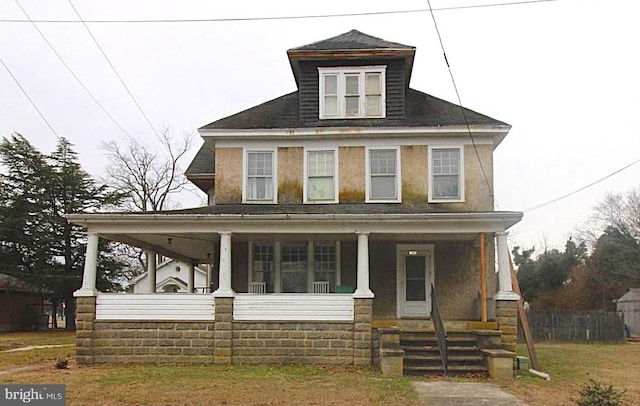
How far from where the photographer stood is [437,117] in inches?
728

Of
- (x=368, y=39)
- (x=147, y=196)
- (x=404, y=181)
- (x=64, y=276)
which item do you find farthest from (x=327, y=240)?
(x=147, y=196)

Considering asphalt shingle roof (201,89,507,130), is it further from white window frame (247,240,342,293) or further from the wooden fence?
the wooden fence

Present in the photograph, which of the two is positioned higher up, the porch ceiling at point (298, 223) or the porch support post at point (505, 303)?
A: the porch ceiling at point (298, 223)

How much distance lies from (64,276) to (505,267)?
2775 cm

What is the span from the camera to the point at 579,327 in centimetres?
2681

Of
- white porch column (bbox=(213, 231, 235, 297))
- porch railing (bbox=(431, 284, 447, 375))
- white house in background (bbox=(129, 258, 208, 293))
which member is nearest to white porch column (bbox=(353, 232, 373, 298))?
porch railing (bbox=(431, 284, 447, 375))

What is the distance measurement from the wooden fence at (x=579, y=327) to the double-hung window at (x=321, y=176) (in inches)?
516

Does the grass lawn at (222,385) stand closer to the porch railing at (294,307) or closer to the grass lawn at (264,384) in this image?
the grass lawn at (264,384)

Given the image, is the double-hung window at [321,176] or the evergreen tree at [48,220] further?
the evergreen tree at [48,220]

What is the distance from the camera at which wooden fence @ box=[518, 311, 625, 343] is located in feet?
87.5

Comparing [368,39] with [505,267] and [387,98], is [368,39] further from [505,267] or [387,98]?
[505,267]

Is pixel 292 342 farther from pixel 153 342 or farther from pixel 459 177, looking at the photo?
pixel 459 177

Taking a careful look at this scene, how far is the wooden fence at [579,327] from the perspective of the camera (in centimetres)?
2667

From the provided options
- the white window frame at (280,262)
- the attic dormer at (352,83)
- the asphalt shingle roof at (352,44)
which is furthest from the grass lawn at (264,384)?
the asphalt shingle roof at (352,44)
